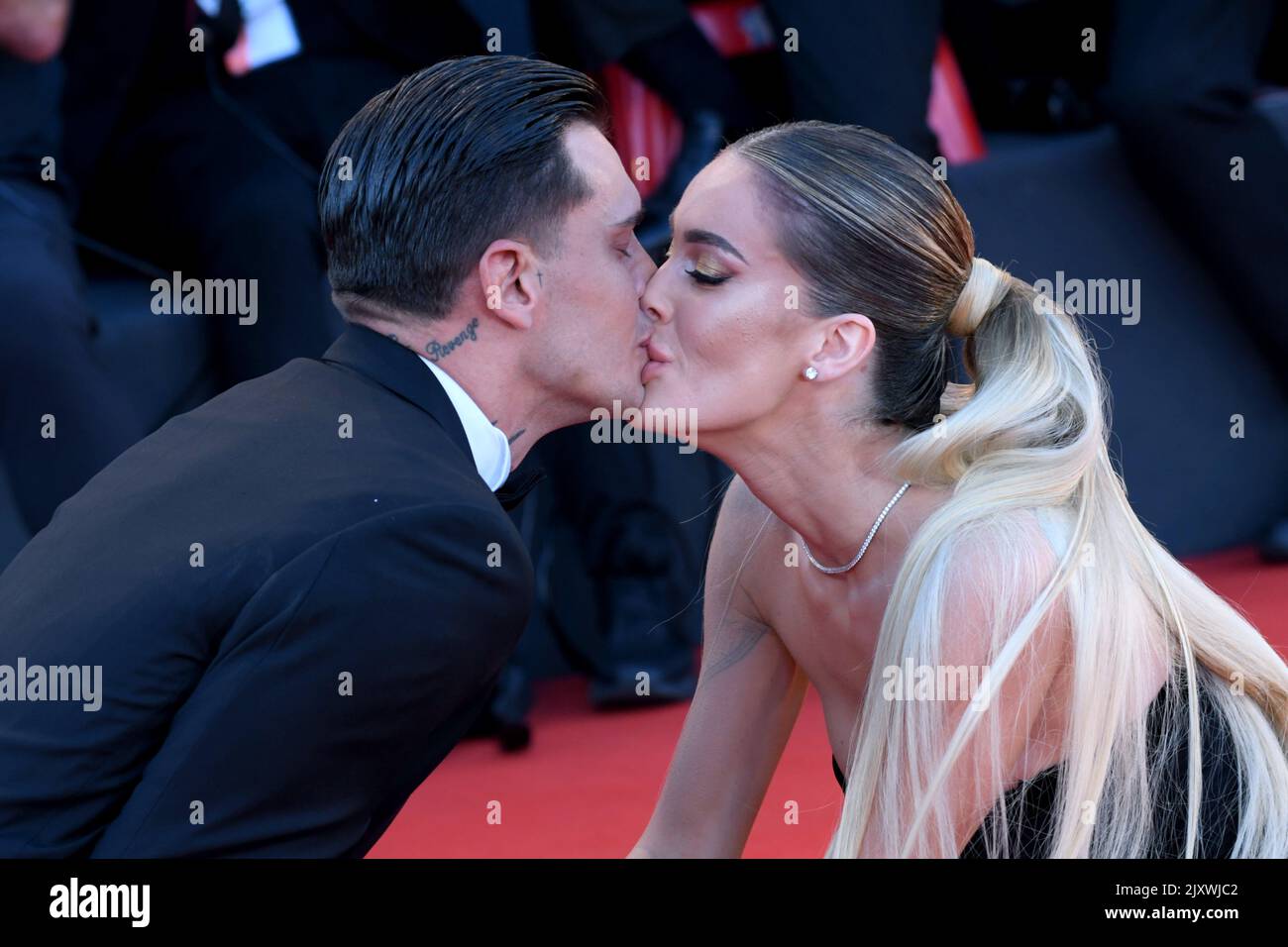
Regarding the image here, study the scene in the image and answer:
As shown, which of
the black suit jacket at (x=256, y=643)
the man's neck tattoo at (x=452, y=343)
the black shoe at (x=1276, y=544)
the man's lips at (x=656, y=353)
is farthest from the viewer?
the black shoe at (x=1276, y=544)

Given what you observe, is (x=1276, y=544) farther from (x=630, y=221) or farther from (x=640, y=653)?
(x=630, y=221)

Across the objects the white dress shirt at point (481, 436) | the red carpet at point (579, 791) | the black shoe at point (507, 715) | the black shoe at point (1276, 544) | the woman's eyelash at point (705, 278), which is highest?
the woman's eyelash at point (705, 278)

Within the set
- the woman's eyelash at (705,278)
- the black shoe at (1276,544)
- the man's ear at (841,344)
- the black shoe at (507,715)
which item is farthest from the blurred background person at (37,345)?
the black shoe at (1276,544)

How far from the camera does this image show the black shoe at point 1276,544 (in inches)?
143

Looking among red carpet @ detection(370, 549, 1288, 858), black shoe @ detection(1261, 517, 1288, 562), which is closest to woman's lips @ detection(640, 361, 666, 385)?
red carpet @ detection(370, 549, 1288, 858)

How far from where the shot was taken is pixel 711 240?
1726 mm

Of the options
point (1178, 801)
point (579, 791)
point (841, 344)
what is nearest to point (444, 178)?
point (841, 344)

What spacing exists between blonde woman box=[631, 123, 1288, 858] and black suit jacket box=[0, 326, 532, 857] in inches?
16.2

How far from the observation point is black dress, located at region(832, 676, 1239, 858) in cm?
166

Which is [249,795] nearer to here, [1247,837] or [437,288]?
[437,288]

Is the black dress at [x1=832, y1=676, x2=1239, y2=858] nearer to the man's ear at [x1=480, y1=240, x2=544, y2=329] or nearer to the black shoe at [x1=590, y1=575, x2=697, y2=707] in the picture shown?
the man's ear at [x1=480, y1=240, x2=544, y2=329]

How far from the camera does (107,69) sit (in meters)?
3.13

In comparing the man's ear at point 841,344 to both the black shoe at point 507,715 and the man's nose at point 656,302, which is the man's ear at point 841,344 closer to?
the man's nose at point 656,302
